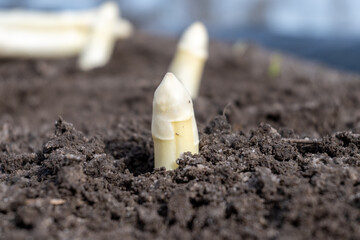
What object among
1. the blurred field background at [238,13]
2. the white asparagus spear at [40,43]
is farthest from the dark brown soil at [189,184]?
the blurred field background at [238,13]

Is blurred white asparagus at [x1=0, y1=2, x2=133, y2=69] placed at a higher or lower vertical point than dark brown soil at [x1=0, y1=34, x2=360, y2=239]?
higher

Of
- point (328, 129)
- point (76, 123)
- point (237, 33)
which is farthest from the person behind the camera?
point (237, 33)

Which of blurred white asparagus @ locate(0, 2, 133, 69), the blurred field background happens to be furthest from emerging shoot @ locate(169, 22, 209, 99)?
the blurred field background

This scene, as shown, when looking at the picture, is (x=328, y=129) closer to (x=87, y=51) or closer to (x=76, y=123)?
(x=76, y=123)

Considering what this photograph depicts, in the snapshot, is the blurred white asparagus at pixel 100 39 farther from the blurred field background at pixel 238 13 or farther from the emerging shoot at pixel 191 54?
the blurred field background at pixel 238 13

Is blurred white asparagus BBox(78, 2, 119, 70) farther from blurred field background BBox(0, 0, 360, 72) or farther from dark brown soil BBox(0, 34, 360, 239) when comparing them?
blurred field background BBox(0, 0, 360, 72)

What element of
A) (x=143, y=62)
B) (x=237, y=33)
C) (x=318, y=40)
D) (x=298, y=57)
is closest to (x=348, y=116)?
(x=143, y=62)
